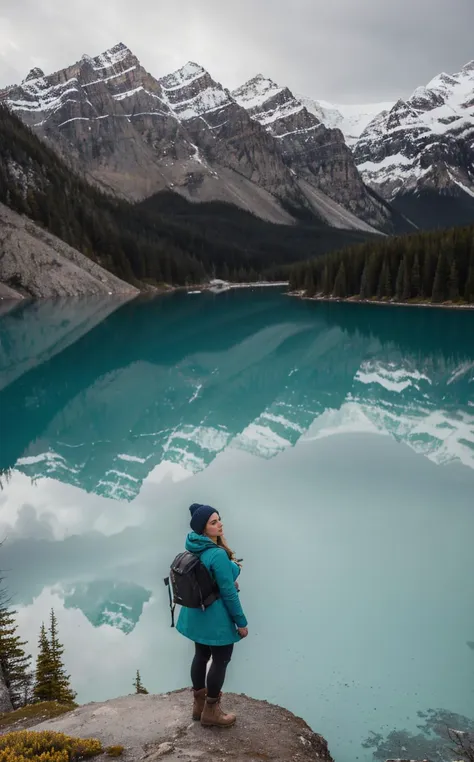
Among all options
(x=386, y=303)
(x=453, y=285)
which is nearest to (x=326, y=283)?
(x=386, y=303)

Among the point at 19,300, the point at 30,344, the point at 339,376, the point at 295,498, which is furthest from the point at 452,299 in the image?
the point at 295,498

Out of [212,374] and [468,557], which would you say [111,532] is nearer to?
[468,557]

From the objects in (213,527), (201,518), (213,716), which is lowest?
(213,716)

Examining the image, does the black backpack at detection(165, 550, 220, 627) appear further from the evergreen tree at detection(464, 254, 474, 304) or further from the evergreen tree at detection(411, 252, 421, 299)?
the evergreen tree at detection(411, 252, 421, 299)

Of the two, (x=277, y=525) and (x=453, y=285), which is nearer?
(x=277, y=525)

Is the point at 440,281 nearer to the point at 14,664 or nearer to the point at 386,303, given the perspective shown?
the point at 386,303

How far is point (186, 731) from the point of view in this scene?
800 centimetres

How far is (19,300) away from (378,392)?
9773 centimetres

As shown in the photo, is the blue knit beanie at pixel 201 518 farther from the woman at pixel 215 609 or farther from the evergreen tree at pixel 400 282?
the evergreen tree at pixel 400 282

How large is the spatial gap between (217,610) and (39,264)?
128 metres

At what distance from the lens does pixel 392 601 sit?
44.3 feet

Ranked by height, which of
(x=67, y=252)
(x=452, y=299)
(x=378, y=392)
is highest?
(x=67, y=252)

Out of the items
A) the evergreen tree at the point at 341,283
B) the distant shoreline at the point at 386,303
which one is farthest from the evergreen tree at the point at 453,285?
the evergreen tree at the point at 341,283

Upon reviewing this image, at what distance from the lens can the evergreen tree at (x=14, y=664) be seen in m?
11.4
